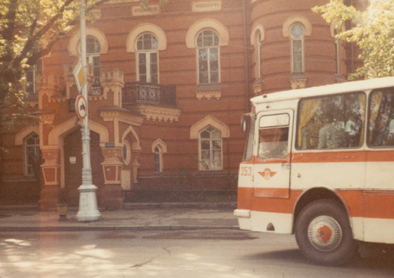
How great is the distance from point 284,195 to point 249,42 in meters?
16.9

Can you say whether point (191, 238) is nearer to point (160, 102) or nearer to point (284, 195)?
point (284, 195)

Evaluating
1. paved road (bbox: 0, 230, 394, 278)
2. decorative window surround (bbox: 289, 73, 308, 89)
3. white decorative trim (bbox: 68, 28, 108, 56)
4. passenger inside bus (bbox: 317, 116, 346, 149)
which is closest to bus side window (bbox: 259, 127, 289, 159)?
passenger inside bus (bbox: 317, 116, 346, 149)

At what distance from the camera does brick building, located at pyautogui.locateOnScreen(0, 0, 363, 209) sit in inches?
884

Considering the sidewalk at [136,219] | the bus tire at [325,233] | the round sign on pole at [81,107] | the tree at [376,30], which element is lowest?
the sidewalk at [136,219]

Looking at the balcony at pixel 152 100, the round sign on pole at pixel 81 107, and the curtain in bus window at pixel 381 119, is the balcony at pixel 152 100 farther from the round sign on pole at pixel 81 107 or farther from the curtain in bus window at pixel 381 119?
the curtain in bus window at pixel 381 119

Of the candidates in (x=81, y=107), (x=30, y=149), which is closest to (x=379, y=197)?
(x=81, y=107)

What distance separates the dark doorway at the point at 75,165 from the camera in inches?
907

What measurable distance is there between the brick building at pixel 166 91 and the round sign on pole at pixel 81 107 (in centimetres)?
388

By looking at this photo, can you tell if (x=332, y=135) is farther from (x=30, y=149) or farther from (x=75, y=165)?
(x=30, y=149)

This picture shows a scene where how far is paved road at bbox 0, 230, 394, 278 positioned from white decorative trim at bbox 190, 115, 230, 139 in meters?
11.9

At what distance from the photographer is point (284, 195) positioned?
9625 mm

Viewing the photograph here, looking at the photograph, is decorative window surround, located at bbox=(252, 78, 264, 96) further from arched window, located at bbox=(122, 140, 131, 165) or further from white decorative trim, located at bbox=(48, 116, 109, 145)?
white decorative trim, located at bbox=(48, 116, 109, 145)

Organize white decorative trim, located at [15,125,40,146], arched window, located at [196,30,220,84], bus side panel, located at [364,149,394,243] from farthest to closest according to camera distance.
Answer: white decorative trim, located at [15,125,40,146] < arched window, located at [196,30,220,84] < bus side panel, located at [364,149,394,243]

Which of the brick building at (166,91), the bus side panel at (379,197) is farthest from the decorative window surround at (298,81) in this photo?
the bus side panel at (379,197)
